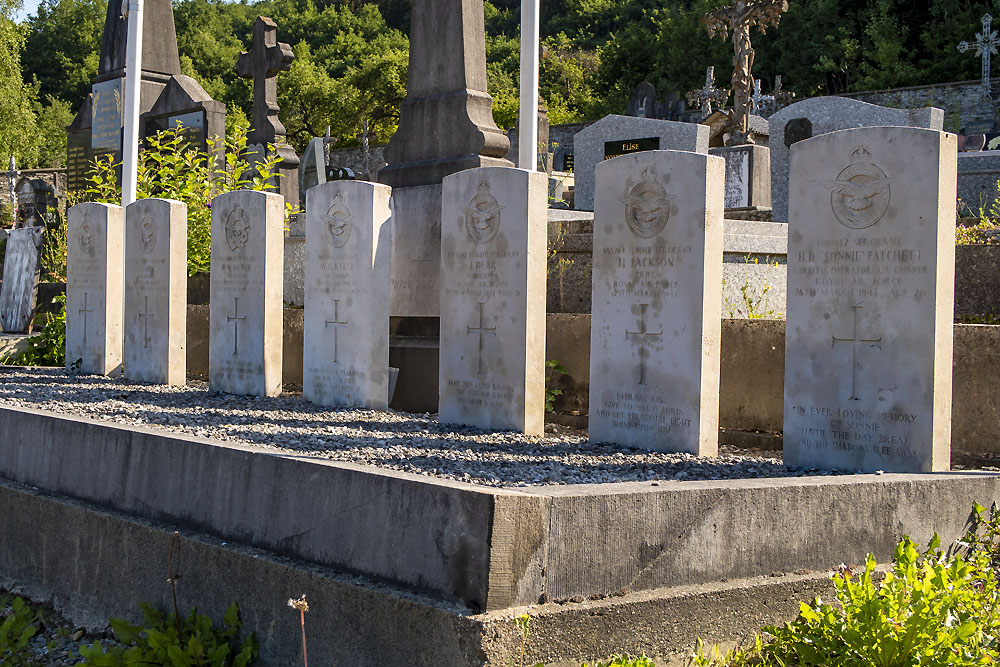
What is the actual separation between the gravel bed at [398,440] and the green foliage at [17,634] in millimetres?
986

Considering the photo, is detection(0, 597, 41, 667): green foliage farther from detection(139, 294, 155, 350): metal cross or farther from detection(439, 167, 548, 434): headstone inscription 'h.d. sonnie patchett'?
detection(139, 294, 155, 350): metal cross

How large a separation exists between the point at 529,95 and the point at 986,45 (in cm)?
2576

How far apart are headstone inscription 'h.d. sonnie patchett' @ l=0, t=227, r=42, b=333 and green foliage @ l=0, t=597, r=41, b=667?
7.35 m

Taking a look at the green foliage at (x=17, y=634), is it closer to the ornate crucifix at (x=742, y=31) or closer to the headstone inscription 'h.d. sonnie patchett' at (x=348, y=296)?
the headstone inscription 'h.d. sonnie patchett' at (x=348, y=296)

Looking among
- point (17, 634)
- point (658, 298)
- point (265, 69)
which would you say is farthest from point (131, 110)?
point (658, 298)

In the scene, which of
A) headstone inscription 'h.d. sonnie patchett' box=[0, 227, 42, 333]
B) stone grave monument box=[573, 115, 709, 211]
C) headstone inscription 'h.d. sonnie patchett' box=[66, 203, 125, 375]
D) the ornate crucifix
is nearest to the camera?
headstone inscription 'h.d. sonnie patchett' box=[66, 203, 125, 375]

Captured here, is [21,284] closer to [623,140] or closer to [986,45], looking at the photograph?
[623,140]

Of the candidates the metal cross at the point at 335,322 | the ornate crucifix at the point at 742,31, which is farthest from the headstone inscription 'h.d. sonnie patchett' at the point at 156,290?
the ornate crucifix at the point at 742,31

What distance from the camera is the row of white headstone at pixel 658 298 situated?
4.02 m

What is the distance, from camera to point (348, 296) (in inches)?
244

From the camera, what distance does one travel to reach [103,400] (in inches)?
237

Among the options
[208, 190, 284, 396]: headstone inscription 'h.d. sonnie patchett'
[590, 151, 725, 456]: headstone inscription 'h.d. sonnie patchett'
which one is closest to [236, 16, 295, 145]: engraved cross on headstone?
[208, 190, 284, 396]: headstone inscription 'h.d. sonnie patchett'

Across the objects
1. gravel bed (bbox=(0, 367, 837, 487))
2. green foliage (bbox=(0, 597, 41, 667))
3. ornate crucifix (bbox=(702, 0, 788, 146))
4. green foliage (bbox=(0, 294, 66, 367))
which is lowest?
green foliage (bbox=(0, 597, 41, 667))

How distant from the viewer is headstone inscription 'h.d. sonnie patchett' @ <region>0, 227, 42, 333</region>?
10.6 m
